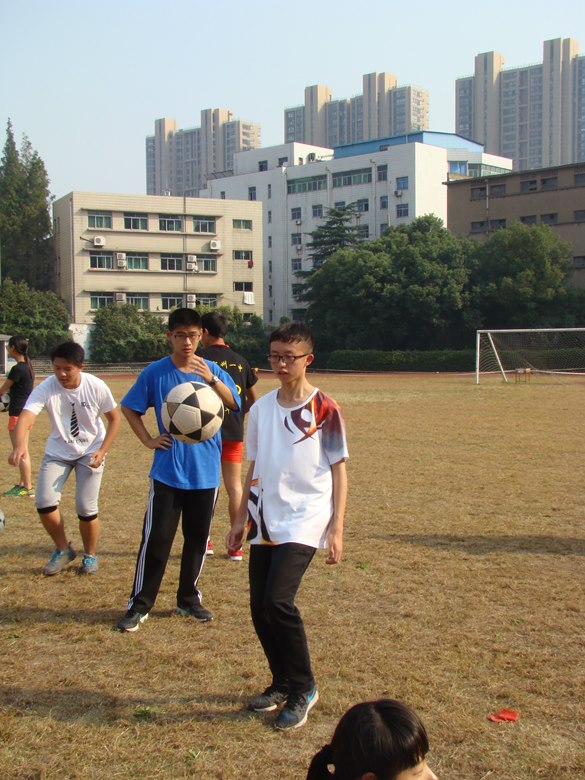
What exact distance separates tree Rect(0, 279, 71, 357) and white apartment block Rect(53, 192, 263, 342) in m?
1.96

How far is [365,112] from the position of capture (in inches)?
5901

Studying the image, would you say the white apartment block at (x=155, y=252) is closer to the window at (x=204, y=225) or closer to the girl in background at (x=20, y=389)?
the window at (x=204, y=225)

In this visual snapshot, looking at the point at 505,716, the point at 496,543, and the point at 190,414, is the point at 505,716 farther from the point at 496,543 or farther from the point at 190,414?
the point at 496,543

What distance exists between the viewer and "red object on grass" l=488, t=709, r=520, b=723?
3.87 m

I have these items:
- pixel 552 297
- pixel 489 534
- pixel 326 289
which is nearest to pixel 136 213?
pixel 326 289

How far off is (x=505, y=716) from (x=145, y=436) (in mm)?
2738

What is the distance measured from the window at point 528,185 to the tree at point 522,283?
1417 cm

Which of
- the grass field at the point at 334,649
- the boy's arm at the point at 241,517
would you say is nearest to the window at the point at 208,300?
the grass field at the point at 334,649

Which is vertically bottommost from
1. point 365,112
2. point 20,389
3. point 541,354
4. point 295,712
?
point 295,712

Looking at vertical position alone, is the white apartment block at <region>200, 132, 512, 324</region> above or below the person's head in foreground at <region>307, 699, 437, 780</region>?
above

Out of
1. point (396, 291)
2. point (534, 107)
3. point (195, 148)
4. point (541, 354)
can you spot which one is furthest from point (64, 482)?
point (195, 148)

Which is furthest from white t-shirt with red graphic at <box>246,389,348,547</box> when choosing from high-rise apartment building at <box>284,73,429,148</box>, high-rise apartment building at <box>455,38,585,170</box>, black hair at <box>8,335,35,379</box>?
high-rise apartment building at <box>284,73,429,148</box>

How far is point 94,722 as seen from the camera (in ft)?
12.8

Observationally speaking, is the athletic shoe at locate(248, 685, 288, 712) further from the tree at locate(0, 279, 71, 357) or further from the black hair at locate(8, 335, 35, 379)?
the tree at locate(0, 279, 71, 357)
